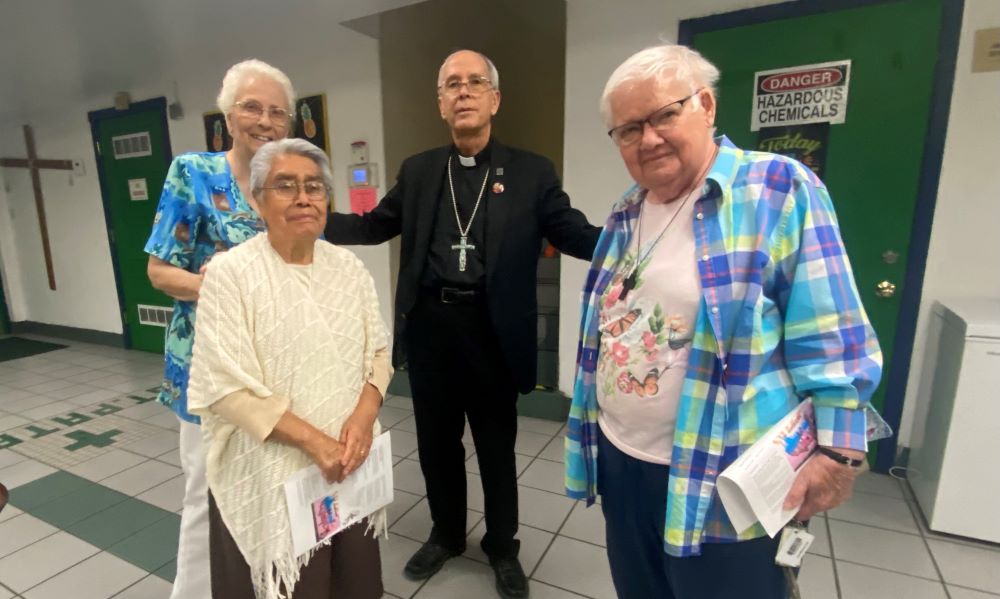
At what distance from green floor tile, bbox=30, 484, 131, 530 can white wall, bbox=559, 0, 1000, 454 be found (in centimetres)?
243

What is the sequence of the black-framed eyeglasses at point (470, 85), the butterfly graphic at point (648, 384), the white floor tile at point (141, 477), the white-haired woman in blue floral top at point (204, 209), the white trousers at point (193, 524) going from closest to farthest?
the butterfly graphic at point (648, 384)
the white-haired woman in blue floral top at point (204, 209)
the white trousers at point (193, 524)
the black-framed eyeglasses at point (470, 85)
the white floor tile at point (141, 477)

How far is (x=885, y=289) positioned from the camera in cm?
237

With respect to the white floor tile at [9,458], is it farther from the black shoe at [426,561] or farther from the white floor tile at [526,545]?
the white floor tile at [526,545]

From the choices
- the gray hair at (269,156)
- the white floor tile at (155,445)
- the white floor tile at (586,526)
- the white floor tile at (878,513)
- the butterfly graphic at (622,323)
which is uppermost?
the gray hair at (269,156)

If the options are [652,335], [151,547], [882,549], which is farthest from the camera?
[151,547]

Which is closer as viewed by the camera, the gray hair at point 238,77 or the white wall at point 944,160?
the gray hair at point 238,77

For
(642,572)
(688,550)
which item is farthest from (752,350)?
(642,572)

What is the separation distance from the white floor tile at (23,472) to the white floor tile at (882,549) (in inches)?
149

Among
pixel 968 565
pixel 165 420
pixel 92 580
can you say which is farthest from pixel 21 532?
pixel 968 565

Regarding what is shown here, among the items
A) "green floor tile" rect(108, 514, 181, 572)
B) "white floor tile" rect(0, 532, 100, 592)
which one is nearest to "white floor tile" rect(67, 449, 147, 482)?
"white floor tile" rect(0, 532, 100, 592)

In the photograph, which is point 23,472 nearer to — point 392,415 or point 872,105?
point 392,415

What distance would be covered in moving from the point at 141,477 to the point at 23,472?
0.69 meters

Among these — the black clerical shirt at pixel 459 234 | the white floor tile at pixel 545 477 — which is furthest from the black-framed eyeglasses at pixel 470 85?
the white floor tile at pixel 545 477

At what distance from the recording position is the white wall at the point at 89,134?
3.57m
